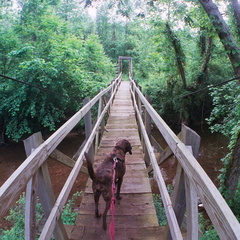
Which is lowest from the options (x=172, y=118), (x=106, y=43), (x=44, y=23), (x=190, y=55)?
(x=172, y=118)

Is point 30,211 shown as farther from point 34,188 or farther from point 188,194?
point 188,194

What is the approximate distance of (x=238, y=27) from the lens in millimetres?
5633

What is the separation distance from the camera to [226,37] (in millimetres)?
5453

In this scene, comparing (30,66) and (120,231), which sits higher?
(30,66)

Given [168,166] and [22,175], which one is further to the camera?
[168,166]

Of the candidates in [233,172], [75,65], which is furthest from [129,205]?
[75,65]

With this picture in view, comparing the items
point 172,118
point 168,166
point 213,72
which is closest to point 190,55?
point 213,72

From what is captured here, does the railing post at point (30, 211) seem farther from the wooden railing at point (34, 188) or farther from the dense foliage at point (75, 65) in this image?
the dense foliage at point (75, 65)

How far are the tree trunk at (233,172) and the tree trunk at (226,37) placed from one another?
201 cm

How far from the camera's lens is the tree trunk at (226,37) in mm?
5320

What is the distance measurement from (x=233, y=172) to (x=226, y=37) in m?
3.37

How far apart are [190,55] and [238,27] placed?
7321mm

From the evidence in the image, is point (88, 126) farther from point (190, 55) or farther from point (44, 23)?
point (190, 55)

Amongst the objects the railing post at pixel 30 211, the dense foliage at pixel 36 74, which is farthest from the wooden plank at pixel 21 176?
the dense foliage at pixel 36 74
